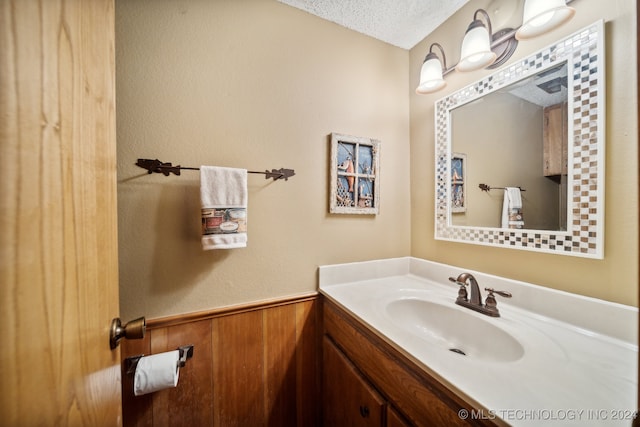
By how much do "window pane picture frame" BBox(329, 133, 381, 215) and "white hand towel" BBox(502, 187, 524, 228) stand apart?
552 millimetres

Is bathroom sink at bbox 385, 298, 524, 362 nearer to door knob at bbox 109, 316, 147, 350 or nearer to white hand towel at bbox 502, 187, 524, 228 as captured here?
white hand towel at bbox 502, 187, 524, 228

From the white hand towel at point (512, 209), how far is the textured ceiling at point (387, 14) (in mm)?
927

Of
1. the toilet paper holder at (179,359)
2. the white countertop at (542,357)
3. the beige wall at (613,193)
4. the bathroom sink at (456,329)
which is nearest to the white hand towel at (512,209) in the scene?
the beige wall at (613,193)

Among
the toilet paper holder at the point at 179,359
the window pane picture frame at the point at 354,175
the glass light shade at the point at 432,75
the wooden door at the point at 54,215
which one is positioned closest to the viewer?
the wooden door at the point at 54,215

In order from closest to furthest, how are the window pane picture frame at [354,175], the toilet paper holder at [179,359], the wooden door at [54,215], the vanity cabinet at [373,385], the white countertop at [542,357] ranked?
the wooden door at [54,215] → the white countertop at [542,357] → the vanity cabinet at [373,385] → the toilet paper holder at [179,359] → the window pane picture frame at [354,175]

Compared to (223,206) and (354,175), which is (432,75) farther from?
(223,206)

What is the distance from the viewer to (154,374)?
0.77m

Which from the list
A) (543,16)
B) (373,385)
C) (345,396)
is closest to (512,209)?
(543,16)

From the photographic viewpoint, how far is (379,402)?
0.70 m

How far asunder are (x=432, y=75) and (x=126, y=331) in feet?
4.77

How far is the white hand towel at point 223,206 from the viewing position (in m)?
0.85

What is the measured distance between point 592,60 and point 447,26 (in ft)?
2.25

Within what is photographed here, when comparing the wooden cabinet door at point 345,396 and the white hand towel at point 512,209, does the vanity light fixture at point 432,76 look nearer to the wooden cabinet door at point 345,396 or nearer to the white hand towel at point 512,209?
the white hand towel at point 512,209

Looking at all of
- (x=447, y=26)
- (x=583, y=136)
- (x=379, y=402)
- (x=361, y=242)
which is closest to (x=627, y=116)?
(x=583, y=136)
